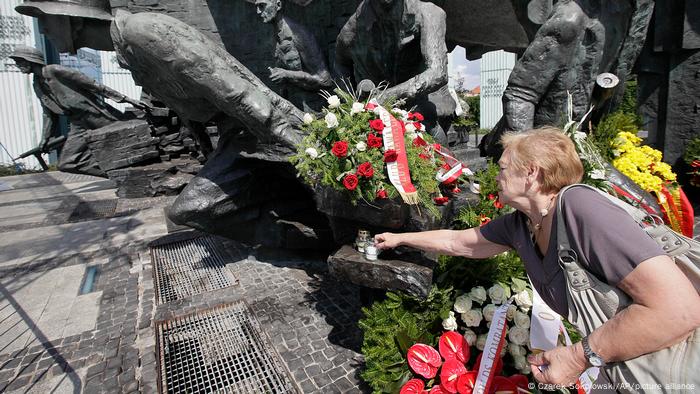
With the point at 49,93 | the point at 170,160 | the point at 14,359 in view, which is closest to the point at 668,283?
the point at 14,359

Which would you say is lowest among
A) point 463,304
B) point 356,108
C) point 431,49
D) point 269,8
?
point 463,304

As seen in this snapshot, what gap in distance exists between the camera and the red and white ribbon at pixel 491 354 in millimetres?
1886

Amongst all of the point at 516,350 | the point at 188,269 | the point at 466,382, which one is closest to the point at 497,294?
the point at 516,350

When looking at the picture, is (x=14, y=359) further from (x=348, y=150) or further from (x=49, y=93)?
(x=49, y=93)

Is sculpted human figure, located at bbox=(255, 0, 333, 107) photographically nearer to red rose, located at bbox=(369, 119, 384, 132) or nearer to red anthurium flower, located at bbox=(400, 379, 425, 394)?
red rose, located at bbox=(369, 119, 384, 132)

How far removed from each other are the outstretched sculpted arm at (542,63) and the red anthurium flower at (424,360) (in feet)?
8.63

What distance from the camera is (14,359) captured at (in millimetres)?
3104

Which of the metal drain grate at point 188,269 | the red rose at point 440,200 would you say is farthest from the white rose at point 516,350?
the metal drain grate at point 188,269

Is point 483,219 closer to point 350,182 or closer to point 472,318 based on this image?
point 472,318

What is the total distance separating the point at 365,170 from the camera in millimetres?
2303

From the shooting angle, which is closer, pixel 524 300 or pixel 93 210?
pixel 524 300

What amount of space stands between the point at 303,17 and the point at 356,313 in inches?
146

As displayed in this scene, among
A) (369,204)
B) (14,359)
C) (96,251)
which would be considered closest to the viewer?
(369,204)

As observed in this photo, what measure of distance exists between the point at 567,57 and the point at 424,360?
Answer: 337 centimetres
